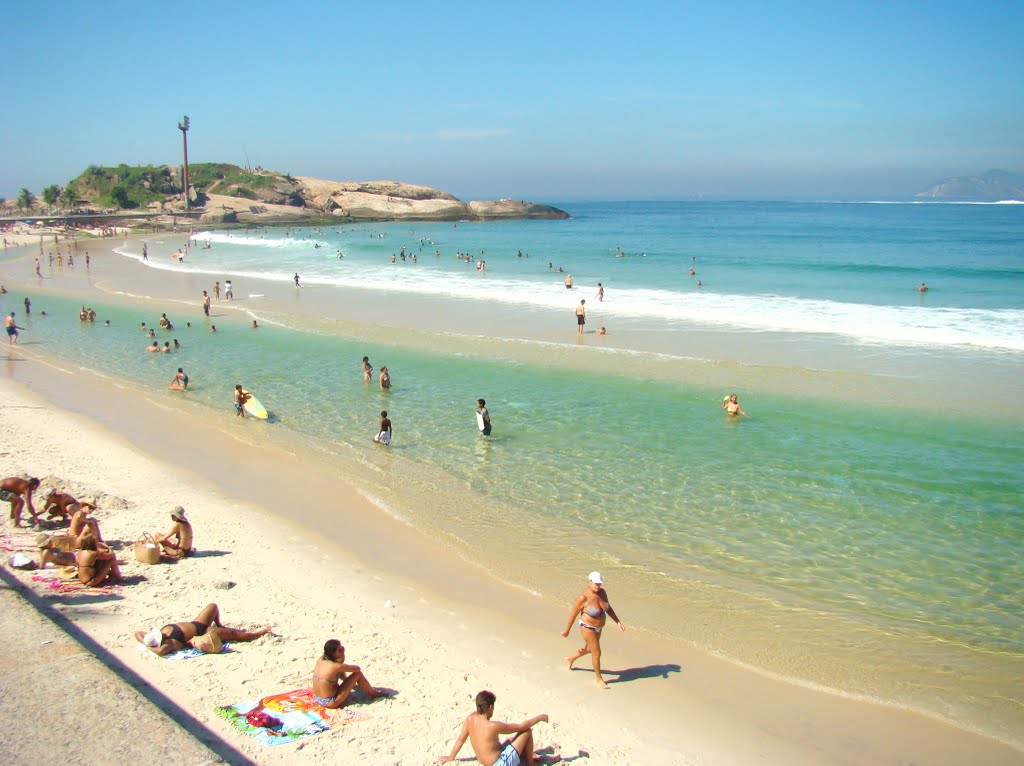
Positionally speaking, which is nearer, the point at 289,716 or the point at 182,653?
the point at 289,716

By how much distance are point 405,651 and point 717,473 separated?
6987mm

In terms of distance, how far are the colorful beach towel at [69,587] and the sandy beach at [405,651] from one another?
0.39 feet

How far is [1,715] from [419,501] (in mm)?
6748

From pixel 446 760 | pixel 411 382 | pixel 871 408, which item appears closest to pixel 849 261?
pixel 871 408

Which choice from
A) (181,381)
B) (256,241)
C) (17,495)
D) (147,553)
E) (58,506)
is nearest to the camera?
(147,553)

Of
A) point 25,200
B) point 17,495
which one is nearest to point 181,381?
point 17,495

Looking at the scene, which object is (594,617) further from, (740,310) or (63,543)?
(740,310)

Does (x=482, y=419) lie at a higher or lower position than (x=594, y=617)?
higher

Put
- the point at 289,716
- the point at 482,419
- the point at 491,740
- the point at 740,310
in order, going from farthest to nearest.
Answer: the point at 740,310
the point at 482,419
the point at 289,716
the point at 491,740

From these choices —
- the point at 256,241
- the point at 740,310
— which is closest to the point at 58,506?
the point at 740,310

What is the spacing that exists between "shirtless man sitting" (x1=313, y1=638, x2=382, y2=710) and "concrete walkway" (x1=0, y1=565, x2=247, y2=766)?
0.83m

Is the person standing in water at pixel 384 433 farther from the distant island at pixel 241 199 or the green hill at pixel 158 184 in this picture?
the green hill at pixel 158 184

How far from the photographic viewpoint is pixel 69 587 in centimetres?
801

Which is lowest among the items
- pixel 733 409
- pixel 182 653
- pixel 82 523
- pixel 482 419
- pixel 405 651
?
pixel 405 651
